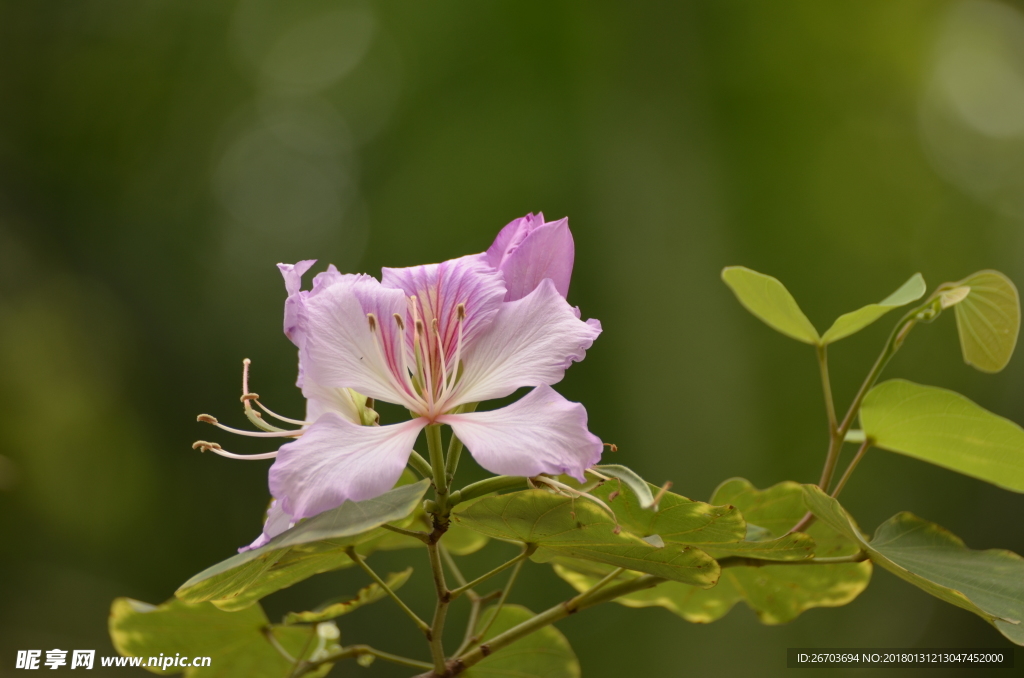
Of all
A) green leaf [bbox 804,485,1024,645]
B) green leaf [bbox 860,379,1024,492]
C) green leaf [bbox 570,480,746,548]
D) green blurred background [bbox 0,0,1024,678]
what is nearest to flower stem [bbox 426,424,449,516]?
green leaf [bbox 570,480,746,548]

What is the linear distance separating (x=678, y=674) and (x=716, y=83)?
3591 mm

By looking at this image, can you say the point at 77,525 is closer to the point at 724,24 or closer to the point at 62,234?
the point at 62,234

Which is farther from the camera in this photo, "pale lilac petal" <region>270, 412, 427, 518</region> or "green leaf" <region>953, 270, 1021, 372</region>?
"green leaf" <region>953, 270, 1021, 372</region>

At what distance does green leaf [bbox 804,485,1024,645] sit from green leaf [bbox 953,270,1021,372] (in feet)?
0.52

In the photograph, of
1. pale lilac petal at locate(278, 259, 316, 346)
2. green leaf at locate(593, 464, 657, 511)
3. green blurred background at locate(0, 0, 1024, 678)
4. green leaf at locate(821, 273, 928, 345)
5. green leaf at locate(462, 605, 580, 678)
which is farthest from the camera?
green blurred background at locate(0, 0, 1024, 678)

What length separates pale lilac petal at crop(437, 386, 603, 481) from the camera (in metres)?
0.47

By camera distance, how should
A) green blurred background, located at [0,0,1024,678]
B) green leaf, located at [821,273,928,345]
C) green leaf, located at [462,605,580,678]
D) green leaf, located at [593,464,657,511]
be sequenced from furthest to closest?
green blurred background, located at [0,0,1024,678] < green leaf, located at [462,605,580,678] < green leaf, located at [821,273,928,345] < green leaf, located at [593,464,657,511]

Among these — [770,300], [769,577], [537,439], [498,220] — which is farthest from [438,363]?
[498,220]

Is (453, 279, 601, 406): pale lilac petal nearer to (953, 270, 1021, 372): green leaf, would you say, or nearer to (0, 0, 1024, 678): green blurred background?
(953, 270, 1021, 372): green leaf

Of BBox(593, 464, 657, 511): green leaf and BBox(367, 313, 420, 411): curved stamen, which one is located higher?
BBox(367, 313, 420, 411): curved stamen

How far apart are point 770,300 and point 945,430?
196 mm

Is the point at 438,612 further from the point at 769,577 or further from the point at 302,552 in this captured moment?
the point at 769,577

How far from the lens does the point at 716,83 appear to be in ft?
16.7

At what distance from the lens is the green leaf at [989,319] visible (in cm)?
69
